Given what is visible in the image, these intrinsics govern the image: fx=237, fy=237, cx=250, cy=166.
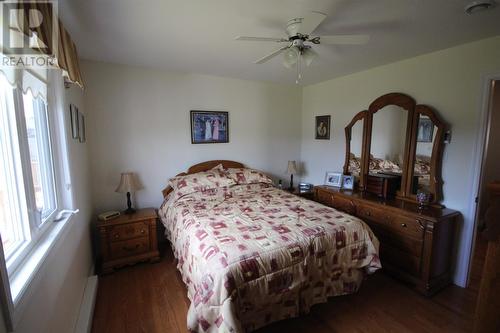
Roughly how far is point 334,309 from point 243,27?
2.46 meters

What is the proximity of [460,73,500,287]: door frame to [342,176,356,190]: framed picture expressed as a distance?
1.21m

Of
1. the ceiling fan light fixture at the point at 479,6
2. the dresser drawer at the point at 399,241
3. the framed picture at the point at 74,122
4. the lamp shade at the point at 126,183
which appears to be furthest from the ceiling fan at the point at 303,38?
the lamp shade at the point at 126,183

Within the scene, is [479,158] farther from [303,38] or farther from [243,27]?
[243,27]

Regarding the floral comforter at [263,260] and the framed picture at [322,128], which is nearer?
the floral comforter at [263,260]

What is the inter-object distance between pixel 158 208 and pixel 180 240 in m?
1.17

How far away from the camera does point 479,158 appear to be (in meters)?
2.18

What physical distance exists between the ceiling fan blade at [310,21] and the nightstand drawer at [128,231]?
2.48 meters

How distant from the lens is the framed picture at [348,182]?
10.6 feet

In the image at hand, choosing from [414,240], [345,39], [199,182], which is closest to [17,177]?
[199,182]

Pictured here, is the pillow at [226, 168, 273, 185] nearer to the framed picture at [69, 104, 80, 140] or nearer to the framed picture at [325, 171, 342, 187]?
the framed picture at [325, 171, 342, 187]

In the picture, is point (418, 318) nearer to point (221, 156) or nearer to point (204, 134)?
point (221, 156)

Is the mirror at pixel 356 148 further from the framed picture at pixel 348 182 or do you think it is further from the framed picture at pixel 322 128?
the framed picture at pixel 322 128

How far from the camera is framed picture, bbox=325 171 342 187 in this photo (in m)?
3.42

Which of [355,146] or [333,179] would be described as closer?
[355,146]
